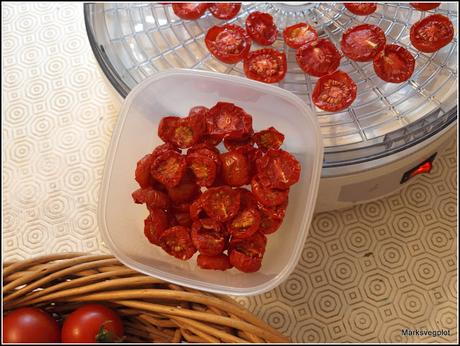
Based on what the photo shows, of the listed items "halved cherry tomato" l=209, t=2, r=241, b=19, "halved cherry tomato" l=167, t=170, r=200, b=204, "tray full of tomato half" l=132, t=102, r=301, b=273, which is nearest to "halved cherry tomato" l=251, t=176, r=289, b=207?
"tray full of tomato half" l=132, t=102, r=301, b=273

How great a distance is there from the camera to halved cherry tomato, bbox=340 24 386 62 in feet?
3.16

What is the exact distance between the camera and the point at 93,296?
83 centimetres

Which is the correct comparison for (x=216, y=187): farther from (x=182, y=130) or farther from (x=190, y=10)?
(x=190, y=10)

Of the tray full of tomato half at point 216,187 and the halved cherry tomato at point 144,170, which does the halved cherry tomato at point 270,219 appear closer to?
the tray full of tomato half at point 216,187

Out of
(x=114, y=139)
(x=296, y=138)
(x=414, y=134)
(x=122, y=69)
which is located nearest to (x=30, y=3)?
(x=122, y=69)

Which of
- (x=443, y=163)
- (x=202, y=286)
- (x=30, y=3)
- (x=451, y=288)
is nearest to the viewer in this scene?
(x=202, y=286)

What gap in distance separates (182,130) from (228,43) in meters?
0.19

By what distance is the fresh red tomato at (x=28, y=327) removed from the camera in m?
0.80

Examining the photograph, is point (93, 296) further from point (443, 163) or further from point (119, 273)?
point (443, 163)

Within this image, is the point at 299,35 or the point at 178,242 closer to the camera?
the point at 178,242

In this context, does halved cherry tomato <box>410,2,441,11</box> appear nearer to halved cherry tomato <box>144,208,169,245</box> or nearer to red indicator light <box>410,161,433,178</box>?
red indicator light <box>410,161,433,178</box>

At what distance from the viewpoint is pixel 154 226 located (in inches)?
34.6

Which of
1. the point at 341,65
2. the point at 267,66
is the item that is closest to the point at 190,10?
the point at 267,66

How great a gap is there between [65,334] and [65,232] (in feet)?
1.07
